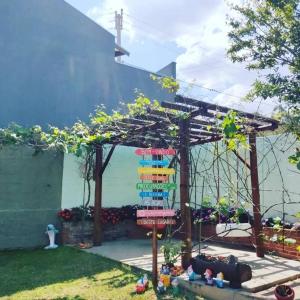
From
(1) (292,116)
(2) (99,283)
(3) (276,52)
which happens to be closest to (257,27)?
(3) (276,52)

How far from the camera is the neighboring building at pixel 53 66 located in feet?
35.5

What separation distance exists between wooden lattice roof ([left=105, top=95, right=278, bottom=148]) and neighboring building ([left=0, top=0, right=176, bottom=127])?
4.30 meters

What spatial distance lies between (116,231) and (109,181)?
133cm

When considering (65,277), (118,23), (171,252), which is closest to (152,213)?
(171,252)

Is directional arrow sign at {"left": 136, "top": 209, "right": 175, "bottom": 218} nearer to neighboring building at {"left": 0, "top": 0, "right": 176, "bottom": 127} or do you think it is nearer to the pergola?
the pergola

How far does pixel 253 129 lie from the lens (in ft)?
21.5

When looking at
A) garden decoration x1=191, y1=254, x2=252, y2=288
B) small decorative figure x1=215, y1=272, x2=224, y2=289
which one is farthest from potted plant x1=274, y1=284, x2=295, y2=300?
small decorative figure x1=215, y1=272, x2=224, y2=289

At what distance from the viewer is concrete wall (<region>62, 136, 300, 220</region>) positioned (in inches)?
302

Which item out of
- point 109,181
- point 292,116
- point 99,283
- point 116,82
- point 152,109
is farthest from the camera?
point 116,82

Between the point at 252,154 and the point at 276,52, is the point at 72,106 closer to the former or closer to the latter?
the point at 252,154

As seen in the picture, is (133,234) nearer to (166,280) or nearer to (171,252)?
(171,252)

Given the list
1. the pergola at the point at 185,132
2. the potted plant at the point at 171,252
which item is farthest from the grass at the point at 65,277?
the pergola at the point at 185,132

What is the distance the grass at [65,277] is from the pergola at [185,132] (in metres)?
0.65

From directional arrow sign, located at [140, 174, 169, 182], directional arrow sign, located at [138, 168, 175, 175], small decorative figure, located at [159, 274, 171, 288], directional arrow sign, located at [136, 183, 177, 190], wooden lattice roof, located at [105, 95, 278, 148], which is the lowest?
small decorative figure, located at [159, 274, 171, 288]
